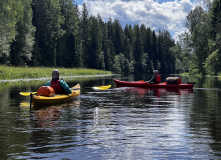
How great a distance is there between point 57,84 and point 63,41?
6027cm

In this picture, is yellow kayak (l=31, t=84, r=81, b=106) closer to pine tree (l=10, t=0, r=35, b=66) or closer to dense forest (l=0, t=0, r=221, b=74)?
dense forest (l=0, t=0, r=221, b=74)

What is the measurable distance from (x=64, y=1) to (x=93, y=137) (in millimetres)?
71057

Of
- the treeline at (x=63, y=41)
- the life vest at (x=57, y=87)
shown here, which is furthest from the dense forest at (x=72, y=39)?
the life vest at (x=57, y=87)

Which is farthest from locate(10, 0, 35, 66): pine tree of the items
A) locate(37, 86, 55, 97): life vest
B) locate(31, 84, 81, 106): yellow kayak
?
locate(37, 86, 55, 97): life vest

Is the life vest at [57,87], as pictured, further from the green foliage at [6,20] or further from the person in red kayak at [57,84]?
the green foliage at [6,20]

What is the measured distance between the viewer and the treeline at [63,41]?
39.1 m

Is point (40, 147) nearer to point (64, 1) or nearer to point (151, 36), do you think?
point (64, 1)

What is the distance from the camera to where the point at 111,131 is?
8.39 metres

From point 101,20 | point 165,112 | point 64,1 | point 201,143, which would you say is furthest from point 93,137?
point 101,20

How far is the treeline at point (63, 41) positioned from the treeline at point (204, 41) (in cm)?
779

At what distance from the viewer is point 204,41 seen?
65812mm

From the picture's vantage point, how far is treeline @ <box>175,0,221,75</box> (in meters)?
49.6

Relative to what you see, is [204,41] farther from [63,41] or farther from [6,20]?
[6,20]

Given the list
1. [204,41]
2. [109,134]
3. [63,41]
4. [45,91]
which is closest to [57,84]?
[45,91]
